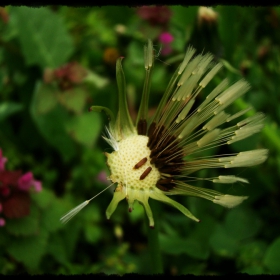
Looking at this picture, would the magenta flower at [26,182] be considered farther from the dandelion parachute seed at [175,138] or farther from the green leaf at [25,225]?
the dandelion parachute seed at [175,138]

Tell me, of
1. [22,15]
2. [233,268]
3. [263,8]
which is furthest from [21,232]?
[263,8]

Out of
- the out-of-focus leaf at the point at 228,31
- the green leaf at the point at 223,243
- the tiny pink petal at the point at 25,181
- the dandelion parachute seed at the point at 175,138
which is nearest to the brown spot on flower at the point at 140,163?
the dandelion parachute seed at the point at 175,138

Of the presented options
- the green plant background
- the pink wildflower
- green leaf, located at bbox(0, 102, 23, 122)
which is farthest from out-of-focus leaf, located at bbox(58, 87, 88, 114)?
the pink wildflower

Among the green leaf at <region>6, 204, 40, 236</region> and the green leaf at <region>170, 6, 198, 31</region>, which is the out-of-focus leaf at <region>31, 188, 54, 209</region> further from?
the green leaf at <region>170, 6, 198, 31</region>

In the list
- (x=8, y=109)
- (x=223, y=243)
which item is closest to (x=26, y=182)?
(x=8, y=109)

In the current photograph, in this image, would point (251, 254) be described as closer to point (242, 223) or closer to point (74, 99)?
point (242, 223)

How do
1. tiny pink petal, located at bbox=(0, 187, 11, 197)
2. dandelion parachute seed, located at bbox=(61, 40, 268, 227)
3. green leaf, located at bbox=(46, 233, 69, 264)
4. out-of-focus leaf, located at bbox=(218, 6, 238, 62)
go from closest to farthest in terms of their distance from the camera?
dandelion parachute seed, located at bbox=(61, 40, 268, 227)
tiny pink petal, located at bbox=(0, 187, 11, 197)
green leaf, located at bbox=(46, 233, 69, 264)
out-of-focus leaf, located at bbox=(218, 6, 238, 62)
